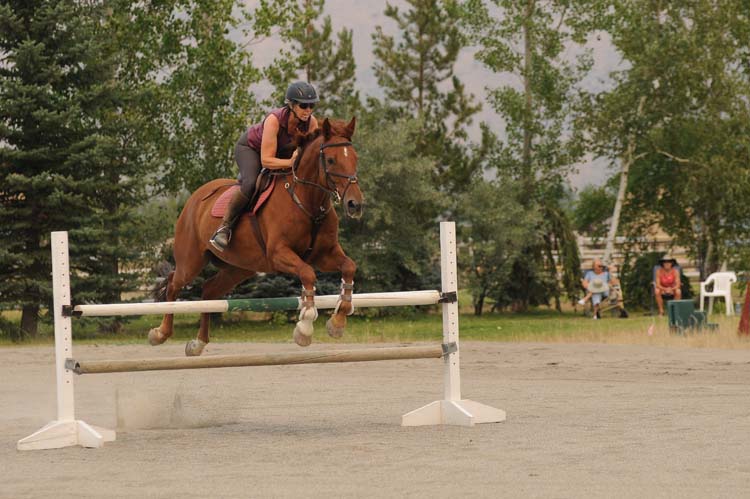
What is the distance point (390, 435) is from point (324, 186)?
188 cm

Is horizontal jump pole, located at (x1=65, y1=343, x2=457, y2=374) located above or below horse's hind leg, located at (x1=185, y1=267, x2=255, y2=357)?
below

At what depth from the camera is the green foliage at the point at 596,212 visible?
119 feet

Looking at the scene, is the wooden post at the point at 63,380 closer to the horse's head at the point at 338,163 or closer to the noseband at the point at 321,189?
the noseband at the point at 321,189

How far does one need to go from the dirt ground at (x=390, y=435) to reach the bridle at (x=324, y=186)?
64.8 inches

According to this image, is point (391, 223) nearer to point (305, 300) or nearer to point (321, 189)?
point (321, 189)

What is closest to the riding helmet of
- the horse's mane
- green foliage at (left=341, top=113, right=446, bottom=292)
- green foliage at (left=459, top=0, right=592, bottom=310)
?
the horse's mane

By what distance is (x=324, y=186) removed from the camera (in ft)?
26.5

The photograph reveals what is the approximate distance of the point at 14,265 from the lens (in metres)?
21.6

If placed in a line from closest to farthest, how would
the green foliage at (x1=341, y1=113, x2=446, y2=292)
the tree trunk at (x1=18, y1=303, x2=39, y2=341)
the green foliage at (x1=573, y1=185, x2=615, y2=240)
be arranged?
the tree trunk at (x1=18, y1=303, x2=39, y2=341) → the green foliage at (x1=341, y1=113, x2=446, y2=292) → the green foliage at (x1=573, y1=185, x2=615, y2=240)

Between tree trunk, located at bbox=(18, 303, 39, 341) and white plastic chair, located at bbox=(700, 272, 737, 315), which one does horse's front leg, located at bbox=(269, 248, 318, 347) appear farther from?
white plastic chair, located at bbox=(700, 272, 737, 315)

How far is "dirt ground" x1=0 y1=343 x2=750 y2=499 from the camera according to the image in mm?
6129

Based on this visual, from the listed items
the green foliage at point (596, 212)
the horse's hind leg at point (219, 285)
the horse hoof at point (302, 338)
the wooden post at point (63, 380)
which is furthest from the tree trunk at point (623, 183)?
the wooden post at point (63, 380)

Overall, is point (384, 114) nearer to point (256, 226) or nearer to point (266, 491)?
point (256, 226)

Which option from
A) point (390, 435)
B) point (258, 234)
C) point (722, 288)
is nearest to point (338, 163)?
point (258, 234)
